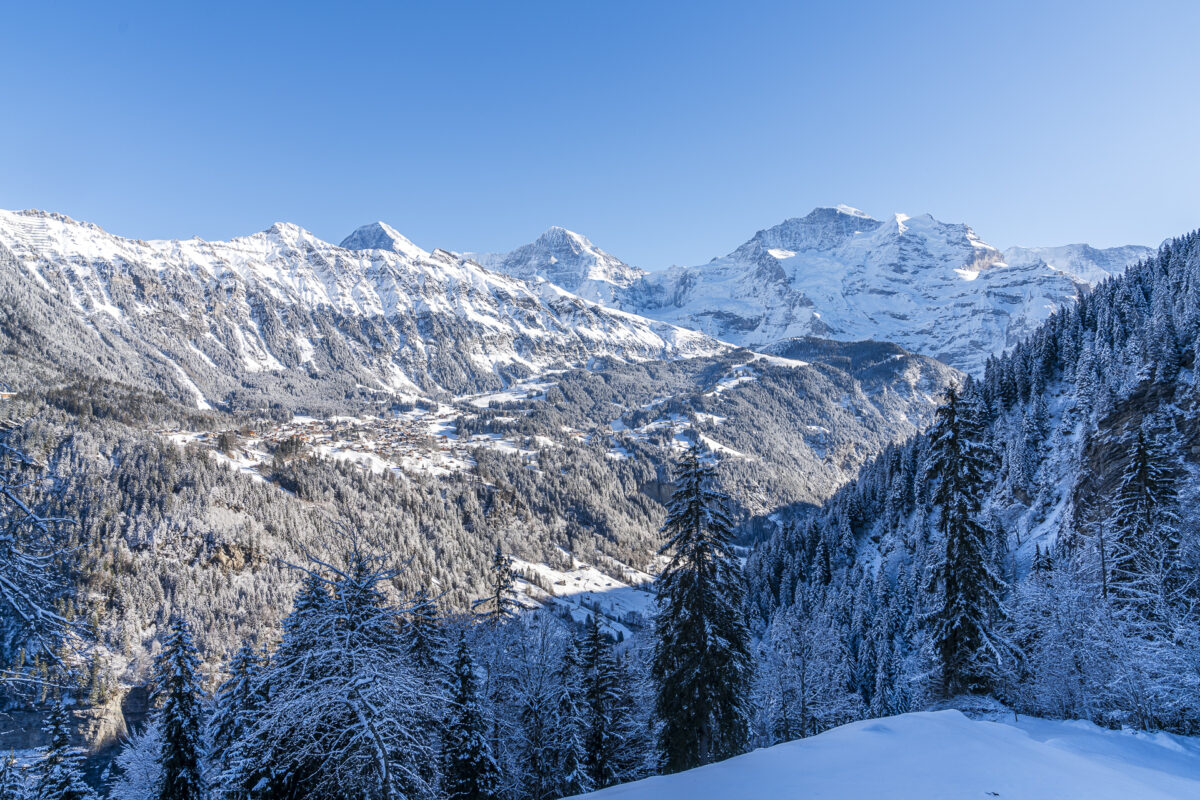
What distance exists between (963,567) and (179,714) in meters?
38.2

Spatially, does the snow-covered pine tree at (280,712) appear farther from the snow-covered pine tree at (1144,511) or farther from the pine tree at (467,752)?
the snow-covered pine tree at (1144,511)

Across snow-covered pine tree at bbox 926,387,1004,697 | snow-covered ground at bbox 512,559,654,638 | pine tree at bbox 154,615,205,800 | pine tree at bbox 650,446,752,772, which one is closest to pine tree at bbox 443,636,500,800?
pine tree at bbox 650,446,752,772

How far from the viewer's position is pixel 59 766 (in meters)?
26.5

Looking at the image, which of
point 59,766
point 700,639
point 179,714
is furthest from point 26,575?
point 59,766

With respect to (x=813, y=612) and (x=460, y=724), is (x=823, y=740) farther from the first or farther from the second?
(x=813, y=612)

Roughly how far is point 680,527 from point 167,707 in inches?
1055

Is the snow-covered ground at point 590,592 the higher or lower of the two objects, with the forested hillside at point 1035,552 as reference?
lower

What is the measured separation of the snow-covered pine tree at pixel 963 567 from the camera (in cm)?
2492

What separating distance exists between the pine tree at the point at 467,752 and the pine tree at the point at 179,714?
1345 cm

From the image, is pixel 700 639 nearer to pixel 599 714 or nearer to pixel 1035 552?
pixel 599 714

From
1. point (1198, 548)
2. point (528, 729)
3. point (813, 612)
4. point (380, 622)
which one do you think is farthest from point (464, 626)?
point (813, 612)

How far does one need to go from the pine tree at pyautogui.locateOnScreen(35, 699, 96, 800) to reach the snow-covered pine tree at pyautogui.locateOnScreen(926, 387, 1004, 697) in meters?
40.4

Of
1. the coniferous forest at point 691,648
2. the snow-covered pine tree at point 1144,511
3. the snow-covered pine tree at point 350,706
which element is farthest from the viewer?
the snow-covered pine tree at point 1144,511

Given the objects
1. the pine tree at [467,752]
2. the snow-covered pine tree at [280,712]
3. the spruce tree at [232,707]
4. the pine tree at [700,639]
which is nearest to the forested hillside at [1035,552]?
the pine tree at [700,639]
